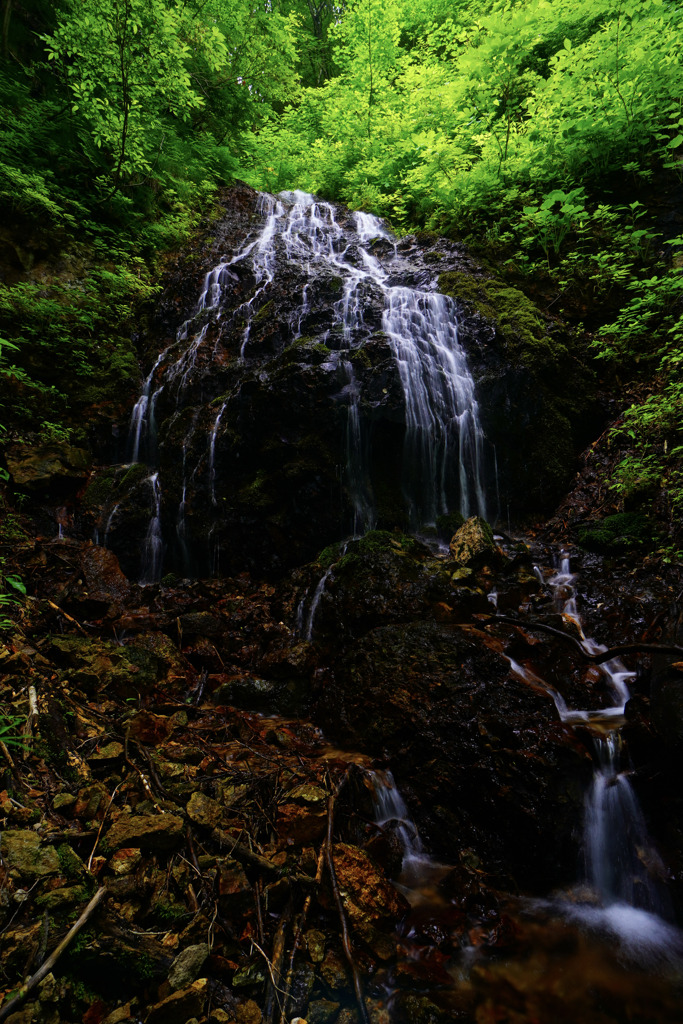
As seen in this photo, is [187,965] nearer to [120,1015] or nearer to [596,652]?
[120,1015]

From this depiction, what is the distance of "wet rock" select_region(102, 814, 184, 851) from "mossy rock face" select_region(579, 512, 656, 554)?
17.0 feet

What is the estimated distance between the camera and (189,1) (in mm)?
9148

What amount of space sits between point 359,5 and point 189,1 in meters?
5.89

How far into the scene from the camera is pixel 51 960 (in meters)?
1.38

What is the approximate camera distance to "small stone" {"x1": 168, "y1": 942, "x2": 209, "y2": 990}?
1.59 metres

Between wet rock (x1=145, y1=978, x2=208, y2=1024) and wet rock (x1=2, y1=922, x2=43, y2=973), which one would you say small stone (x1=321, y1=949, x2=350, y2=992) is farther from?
wet rock (x1=2, y1=922, x2=43, y2=973)

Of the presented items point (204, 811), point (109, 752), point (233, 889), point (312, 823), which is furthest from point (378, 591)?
point (233, 889)

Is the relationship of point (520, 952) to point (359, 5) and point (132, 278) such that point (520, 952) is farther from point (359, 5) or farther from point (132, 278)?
point (359, 5)

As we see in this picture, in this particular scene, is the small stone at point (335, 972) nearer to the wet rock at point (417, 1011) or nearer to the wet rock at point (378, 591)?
the wet rock at point (417, 1011)

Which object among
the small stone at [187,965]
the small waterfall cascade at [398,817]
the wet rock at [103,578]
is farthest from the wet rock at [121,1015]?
the wet rock at [103,578]

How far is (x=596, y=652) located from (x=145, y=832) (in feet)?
12.6

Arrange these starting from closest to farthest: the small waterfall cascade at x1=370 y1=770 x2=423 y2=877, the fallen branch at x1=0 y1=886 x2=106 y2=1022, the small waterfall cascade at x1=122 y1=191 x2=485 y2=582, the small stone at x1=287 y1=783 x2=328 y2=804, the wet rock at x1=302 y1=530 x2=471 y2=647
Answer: the fallen branch at x1=0 y1=886 x2=106 y2=1022, the small stone at x1=287 y1=783 x2=328 y2=804, the small waterfall cascade at x1=370 y1=770 x2=423 y2=877, the wet rock at x1=302 y1=530 x2=471 y2=647, the small waterfall cascade at x1=122 y1=191 x2=485 y2=582

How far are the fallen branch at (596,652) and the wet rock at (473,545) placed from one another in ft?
3.59

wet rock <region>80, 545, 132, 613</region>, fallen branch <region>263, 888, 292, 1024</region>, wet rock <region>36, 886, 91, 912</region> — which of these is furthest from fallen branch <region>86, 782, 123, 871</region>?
wet rock <region>80, 545, 132, 613</region>
